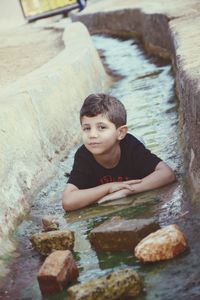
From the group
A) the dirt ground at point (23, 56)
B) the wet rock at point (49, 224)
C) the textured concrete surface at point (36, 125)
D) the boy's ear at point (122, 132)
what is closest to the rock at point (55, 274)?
the textured concrete surface at point (36, 125)

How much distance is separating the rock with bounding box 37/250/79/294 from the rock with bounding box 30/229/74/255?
337 mm

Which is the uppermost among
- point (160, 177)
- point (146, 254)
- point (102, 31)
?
point (146, 254)

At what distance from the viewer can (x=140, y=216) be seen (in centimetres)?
293

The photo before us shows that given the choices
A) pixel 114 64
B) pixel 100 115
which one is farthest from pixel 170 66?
pixel 100 115

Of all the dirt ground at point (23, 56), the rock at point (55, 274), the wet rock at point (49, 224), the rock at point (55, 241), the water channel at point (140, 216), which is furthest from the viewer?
the dirt ground at point (23, 56)

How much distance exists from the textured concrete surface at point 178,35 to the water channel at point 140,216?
15cm

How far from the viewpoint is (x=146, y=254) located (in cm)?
231

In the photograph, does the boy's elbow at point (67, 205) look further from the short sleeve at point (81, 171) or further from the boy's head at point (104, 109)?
the boy's head at point (104, 109)

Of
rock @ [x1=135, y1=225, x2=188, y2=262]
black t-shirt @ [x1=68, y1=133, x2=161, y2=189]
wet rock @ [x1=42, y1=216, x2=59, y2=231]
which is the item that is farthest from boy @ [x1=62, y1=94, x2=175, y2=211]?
rock @ [x1=135, y1=225, x2=188, y2=262]

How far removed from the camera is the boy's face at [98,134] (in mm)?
3453

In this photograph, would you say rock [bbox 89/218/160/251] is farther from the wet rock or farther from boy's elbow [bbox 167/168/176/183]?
boy's elbow [bbox 167/168/176/183]

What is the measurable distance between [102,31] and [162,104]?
8.43 m

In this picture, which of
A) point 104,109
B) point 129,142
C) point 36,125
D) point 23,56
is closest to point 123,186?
point 129,142

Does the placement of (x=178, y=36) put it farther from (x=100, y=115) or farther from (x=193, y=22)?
(x=100, y=115)
